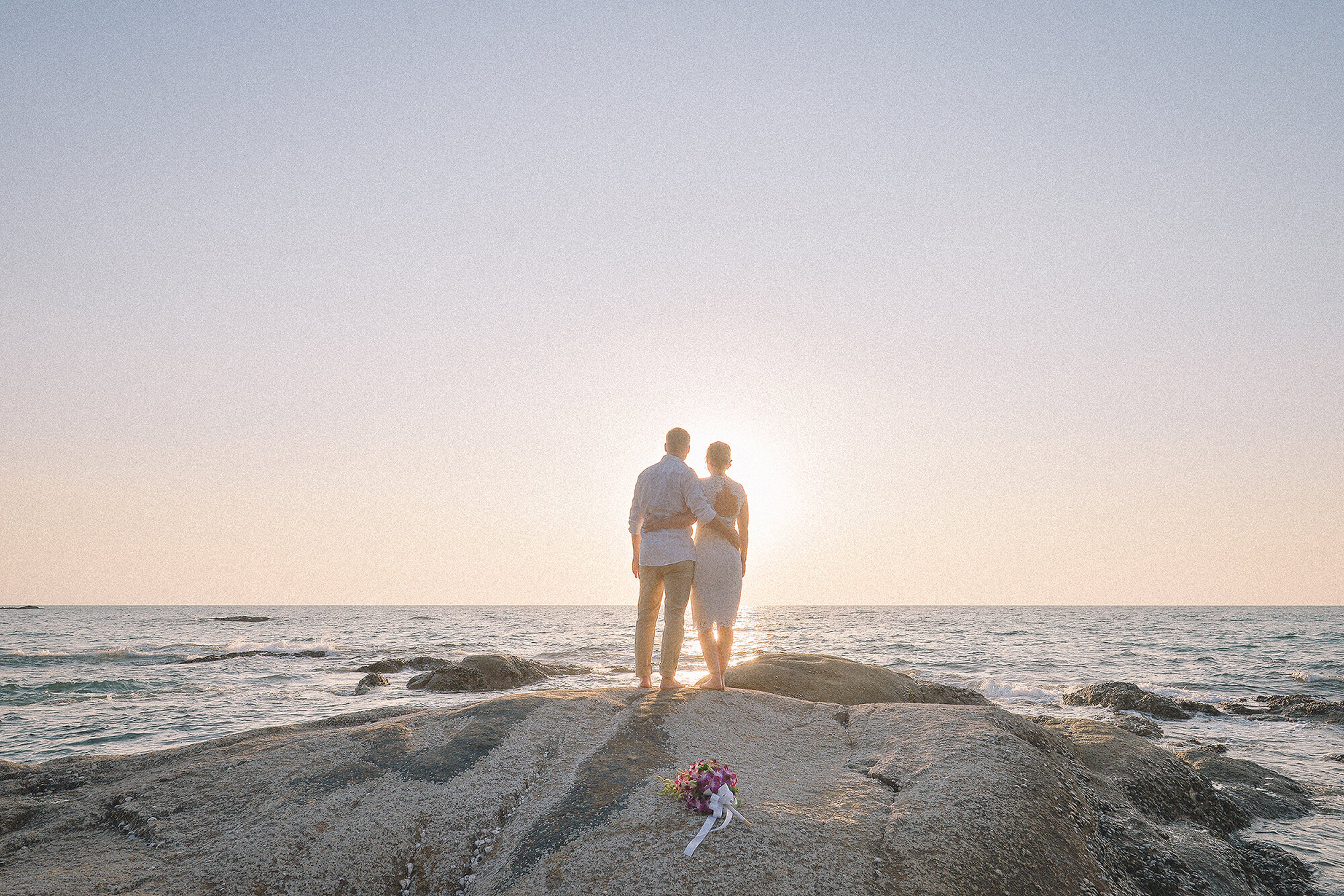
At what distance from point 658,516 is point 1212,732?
13.0 m

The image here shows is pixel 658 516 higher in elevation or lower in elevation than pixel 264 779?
higher

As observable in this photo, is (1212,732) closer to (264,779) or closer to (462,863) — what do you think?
(462,863)

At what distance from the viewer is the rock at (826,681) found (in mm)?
8844

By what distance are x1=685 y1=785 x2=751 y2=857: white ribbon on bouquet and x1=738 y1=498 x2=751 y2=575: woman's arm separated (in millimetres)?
3694

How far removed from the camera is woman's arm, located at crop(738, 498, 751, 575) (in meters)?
7.82

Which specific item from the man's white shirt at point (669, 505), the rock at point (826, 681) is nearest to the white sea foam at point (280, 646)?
the rock at point (826, 681)

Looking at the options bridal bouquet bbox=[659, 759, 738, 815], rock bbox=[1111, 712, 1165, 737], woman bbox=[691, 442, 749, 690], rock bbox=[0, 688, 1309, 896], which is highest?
woman bbox=[691, 442, 749, 690]

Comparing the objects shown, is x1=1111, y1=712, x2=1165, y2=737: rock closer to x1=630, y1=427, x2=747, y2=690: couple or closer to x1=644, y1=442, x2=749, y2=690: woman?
x1=644, y1=442, x2=749, y2=690: woman

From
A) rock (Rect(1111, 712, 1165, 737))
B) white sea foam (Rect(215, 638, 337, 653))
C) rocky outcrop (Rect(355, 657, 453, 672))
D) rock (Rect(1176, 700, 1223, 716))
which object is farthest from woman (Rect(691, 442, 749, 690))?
white sea foam (Rect(215, 638, 337, 653))

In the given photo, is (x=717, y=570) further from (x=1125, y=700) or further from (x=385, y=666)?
(x=385, y=666)

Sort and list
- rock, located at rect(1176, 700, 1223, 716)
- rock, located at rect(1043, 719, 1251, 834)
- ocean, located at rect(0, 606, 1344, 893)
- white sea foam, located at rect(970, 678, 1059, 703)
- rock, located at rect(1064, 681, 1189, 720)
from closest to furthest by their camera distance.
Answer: rock, located at rect(1043, 719, 1251, 834), ocean, located at rect(0, 606, 1344, 893), rock, located at rect(1064, 681, 1189, 720), rock, located at rect(1176, 700, 1223, 716), white sea foam, located at rect(970, 678, 1059, 703)

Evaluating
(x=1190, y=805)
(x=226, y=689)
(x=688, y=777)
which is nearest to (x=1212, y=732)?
(x=1190, y=805)

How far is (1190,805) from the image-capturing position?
6.89m

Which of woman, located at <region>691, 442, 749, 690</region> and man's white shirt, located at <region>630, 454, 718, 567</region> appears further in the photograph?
woman, located at <region>691, 442, 749, 690</region>
